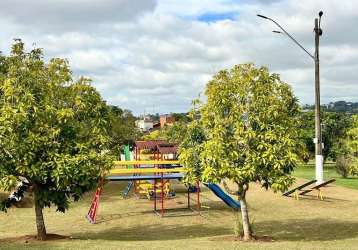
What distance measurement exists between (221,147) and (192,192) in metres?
15.2

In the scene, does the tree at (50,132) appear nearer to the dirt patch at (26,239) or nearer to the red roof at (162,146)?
the dirt patch at (26,239)

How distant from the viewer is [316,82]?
25.7 metres

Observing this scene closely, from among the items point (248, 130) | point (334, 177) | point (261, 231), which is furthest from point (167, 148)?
point (334, 177)

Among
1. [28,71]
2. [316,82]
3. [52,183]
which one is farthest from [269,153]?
[316,82]

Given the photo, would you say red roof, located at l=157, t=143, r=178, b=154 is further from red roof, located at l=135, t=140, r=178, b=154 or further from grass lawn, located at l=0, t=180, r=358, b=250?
Answer: grass lawn, located at l=0, t=180, r=358, b=250

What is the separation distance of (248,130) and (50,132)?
5504 mm

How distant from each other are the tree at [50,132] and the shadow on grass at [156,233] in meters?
2.32

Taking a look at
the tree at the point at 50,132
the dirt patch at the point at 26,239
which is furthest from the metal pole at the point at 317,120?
the dirt patch at the point at 26,239

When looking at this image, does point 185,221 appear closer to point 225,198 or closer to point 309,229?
point 225,198

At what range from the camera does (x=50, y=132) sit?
14711 millimetres

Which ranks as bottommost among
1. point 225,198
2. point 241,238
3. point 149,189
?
point 241,238

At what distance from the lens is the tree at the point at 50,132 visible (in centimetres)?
1429

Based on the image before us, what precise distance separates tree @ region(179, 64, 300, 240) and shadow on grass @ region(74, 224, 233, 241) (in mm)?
2693

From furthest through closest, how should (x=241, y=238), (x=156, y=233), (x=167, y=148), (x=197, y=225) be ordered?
1. (x=167, y=148)
2. (x=197, y=225)
3. (x=156, y=233)
4. (x=241, y=238)
